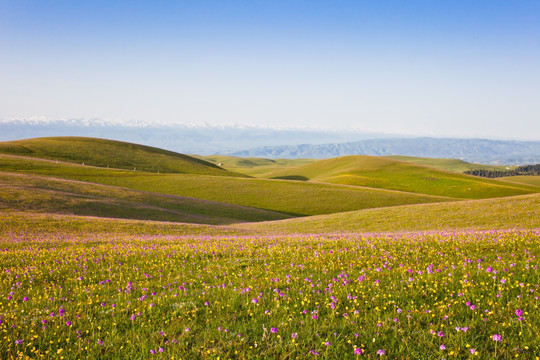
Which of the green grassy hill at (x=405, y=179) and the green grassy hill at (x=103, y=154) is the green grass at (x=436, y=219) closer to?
the green grassy hill at (x=405, y=179)

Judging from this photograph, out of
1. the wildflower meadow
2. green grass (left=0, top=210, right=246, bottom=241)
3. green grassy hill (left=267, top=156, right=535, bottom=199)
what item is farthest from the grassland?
green grassy hill (left=267, top=156, right=535, bottom=199)

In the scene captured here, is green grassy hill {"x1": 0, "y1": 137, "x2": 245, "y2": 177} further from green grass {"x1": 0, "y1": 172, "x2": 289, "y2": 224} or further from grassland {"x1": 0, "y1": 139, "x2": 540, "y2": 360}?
grassland {"x1": 0, "y1": 139, "x2": 540, "y2": 360}

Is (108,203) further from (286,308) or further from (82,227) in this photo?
(286,308)

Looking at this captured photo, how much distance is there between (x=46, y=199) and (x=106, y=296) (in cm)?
4145

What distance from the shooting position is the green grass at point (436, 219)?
104 ft

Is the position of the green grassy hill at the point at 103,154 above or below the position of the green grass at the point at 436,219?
above

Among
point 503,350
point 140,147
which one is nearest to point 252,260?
point 503,350

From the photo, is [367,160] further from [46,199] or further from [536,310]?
[536,310]

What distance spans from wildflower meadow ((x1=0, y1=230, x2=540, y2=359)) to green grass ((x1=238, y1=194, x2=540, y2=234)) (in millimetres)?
22982

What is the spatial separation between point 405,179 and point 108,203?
367 feet

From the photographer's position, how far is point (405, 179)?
129000 millimetres

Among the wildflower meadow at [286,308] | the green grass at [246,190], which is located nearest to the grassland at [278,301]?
the wildflower meadow at [286,308]

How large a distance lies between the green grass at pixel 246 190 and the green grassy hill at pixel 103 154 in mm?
26816

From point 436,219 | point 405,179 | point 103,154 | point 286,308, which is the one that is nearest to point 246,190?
point 436,219
